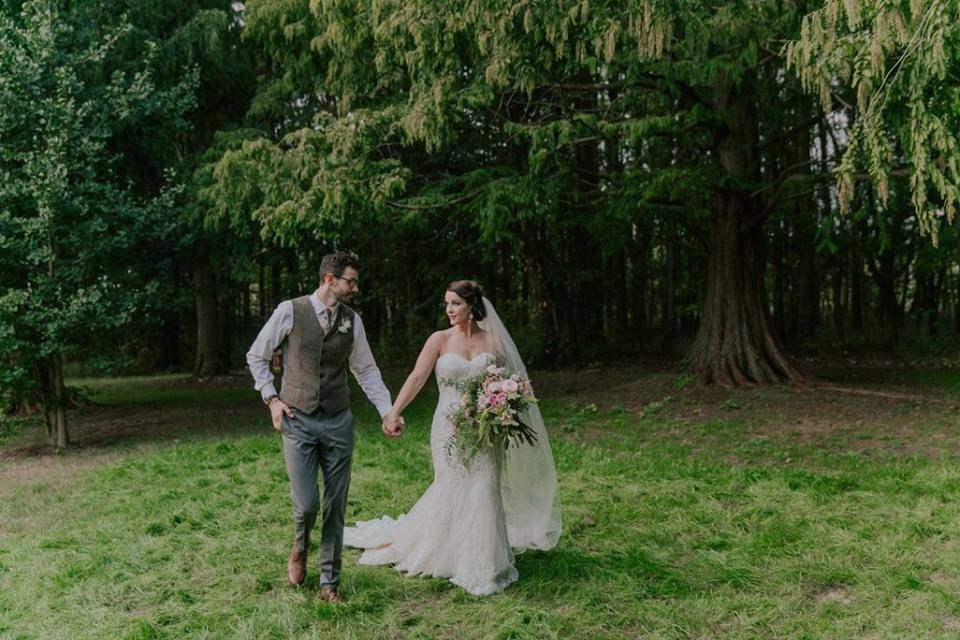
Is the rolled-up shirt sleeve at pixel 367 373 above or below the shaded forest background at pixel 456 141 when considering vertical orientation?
below

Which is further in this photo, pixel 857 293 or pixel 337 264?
pixel 857 293

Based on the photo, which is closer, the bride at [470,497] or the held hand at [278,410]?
the held hand at [278,410]

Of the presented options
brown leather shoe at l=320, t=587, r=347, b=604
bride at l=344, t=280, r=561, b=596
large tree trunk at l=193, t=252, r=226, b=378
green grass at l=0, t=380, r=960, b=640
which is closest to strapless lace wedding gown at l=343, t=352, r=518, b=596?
bride at l=344, t=280, r=561, b=596

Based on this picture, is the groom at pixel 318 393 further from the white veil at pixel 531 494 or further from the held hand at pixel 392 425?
the white veil at pixel 531 494

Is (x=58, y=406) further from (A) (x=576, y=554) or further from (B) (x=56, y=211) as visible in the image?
(A) (x=576, y=554)

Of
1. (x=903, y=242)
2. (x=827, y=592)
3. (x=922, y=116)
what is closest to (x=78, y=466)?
(x=827, y=592)

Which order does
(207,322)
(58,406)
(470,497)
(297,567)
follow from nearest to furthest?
1. (297,567)
2. (470,497)
3. (58,406)
4. (207,322)

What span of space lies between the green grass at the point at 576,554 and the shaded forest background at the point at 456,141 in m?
2.25

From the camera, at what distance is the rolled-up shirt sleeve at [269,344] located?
4.60 meters

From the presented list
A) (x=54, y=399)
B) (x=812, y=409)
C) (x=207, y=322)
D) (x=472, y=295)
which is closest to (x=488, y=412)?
(x=472, y=295)

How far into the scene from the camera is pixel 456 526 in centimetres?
522

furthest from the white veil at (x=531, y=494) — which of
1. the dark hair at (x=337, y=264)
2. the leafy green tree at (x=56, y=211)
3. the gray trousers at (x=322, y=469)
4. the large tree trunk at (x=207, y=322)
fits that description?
the large tree trunk at (x=207, y=322)

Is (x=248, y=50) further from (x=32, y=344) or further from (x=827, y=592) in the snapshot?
(x=827, y=592)

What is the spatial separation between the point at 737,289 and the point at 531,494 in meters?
8.32
